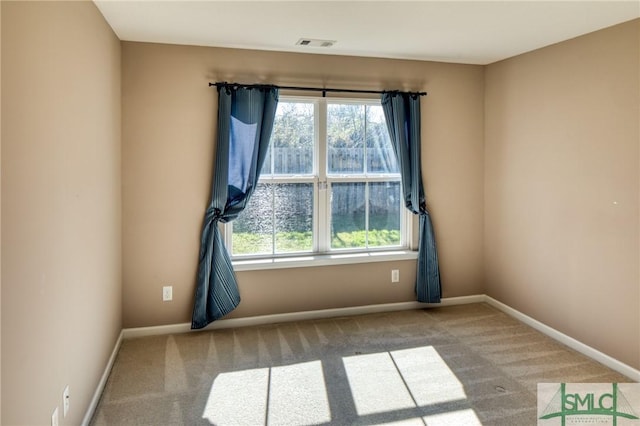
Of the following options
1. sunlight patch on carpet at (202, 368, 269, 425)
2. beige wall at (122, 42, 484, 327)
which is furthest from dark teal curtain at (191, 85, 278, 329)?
sunlight patch on carpet at (202, 368, 269, 425)

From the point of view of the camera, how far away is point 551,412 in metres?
2.47

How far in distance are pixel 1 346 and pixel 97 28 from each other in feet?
6.53

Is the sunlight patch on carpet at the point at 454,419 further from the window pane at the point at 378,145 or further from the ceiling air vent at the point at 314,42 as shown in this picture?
the ceiling air vent at the point at 314,42

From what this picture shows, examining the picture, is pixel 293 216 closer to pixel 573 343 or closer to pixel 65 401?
pixel 65 401

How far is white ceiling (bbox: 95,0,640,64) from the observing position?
8.56 ft

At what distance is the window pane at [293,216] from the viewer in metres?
3.87

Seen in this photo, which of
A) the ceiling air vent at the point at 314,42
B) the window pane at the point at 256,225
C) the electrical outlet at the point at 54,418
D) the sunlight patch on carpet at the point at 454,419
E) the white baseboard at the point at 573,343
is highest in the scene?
the ceiling air vent at the point at 314,42

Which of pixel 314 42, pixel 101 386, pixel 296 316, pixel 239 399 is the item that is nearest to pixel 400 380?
pixel 239 399

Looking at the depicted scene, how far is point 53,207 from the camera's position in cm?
184

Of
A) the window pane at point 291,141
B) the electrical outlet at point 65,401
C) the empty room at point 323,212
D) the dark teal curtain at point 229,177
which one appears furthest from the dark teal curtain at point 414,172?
the electrical outlet at point 65,401

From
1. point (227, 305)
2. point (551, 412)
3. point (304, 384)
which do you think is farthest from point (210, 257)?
point (551, 412)

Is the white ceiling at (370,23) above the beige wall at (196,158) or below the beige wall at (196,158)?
above

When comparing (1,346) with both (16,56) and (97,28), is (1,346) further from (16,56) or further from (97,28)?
(97,28)

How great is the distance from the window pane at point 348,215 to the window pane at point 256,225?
59cm
